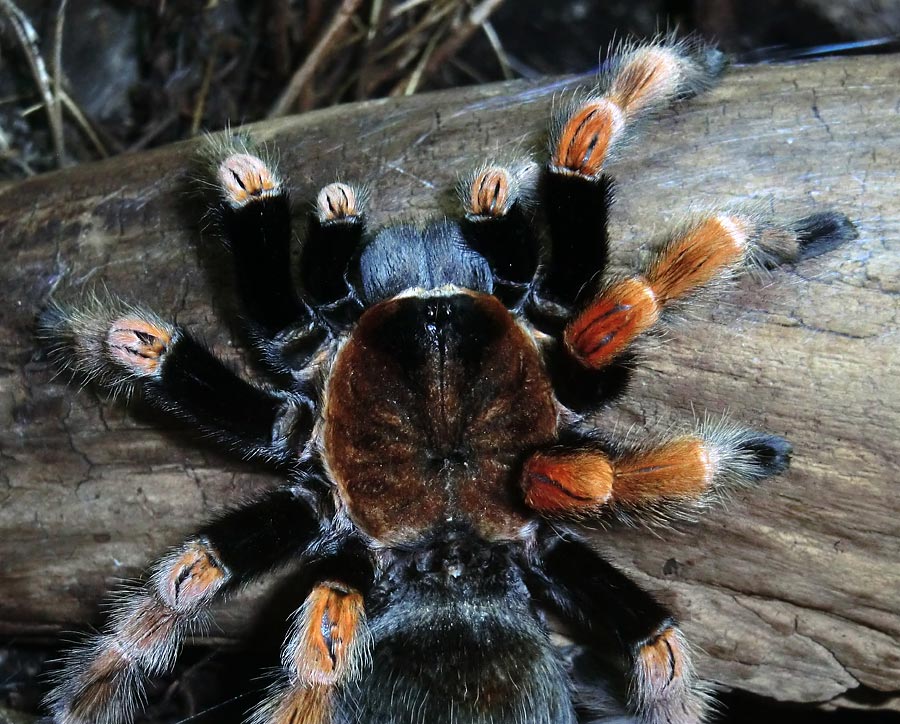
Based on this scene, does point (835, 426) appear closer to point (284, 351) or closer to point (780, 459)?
point (780, 459)

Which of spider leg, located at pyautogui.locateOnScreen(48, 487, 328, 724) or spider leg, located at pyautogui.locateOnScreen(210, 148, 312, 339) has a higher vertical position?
spider leg, located at pyautogui.locateOnScreen(210, 148, 312, 339)

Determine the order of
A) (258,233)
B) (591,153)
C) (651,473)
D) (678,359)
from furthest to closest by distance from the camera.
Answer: (678,359) → (258,233) → (591,153) → (651,473)

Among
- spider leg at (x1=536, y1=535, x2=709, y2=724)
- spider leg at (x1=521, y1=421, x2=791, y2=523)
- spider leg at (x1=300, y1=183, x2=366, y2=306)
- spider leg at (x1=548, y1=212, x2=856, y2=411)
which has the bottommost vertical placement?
spider leg at (x1=536, y1=535, x2=709, y2=724)

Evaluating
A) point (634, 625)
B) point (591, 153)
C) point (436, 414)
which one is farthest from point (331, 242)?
point (634, 625)

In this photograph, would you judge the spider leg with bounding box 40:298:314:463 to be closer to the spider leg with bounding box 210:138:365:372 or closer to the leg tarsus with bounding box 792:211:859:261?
the spider leg with bounding box 210:138:365:372

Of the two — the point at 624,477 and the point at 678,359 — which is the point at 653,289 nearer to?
the point at 678,359

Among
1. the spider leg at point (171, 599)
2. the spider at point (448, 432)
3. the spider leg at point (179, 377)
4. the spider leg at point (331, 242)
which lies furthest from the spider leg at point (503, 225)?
the spider leg at point (171, 599)

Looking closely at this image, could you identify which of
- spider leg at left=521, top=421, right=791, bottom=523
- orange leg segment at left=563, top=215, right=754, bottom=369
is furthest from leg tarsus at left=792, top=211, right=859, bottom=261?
spider leg at left=521, top=421, right=791, bottom=523
